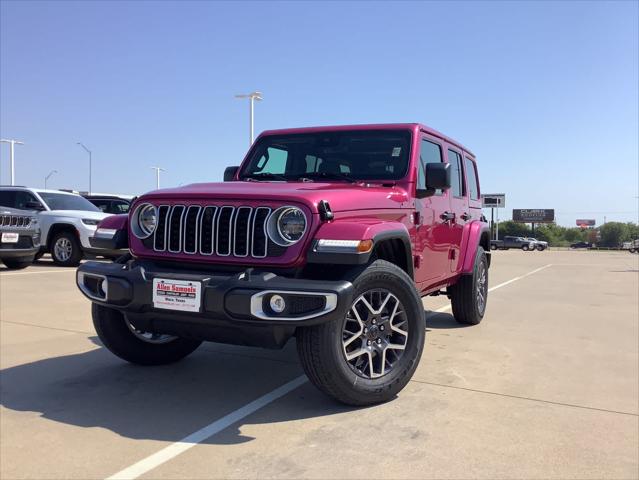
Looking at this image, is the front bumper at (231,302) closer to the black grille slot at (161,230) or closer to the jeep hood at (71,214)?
the black grille slot at (161,230)

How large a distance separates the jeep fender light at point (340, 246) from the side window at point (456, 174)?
2.62m

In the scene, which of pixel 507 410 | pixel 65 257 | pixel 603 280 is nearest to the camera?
pixel 507 410

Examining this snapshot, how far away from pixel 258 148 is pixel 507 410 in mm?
3154

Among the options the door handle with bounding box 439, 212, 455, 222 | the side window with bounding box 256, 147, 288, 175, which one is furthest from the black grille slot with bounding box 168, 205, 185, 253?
the door handle with bounding box 439, 212, 455, 222

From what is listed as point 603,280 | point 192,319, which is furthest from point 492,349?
point 603,280

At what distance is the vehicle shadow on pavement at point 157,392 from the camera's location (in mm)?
3193

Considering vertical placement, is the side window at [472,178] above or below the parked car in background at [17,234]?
above

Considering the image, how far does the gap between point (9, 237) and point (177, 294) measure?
905 cm

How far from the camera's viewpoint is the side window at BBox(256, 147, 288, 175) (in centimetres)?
489

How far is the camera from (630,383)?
13.8 feet

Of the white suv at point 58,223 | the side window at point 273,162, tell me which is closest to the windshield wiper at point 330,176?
the side window at point 273,162

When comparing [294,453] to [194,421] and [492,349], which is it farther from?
[492,349]

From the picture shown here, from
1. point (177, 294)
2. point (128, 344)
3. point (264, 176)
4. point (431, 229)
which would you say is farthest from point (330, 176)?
point (128, 344)

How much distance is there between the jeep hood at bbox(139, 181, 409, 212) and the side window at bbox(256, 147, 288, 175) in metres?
1.01
